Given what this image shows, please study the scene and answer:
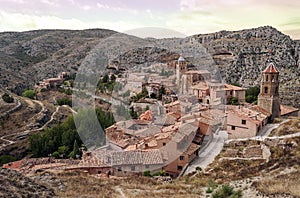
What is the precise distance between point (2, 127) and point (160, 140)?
77.0ft

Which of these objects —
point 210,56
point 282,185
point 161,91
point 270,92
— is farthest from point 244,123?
point 210,56

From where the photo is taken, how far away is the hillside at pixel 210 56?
145ft

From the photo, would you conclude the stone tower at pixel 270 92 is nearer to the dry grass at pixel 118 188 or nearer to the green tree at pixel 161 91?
the dry grass at pixel 118 188

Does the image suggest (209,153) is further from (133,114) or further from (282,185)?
(133,114)

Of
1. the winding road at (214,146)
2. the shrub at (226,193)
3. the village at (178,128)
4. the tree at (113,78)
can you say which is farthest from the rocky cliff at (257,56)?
the shrub at (226,193)

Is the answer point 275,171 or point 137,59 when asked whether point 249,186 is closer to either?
point 275,171

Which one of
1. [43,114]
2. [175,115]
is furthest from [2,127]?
[175,115]

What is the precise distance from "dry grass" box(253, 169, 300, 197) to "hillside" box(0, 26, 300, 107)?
20.8 m

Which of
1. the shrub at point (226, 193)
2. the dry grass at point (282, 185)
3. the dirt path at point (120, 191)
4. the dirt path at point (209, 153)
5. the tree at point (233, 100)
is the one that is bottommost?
the dirt path at point (209, 153)

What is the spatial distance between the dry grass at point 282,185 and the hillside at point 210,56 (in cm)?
2078

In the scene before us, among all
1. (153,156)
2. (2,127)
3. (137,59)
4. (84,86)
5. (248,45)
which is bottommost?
(2,127)

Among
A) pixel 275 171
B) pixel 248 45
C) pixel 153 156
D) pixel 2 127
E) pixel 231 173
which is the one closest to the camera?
pixel 275 171

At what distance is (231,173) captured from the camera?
13.8 m

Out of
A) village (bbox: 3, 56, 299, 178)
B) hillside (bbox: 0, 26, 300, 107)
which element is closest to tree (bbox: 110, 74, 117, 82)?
hillside (bbox: 0, 26, 300, 107)
